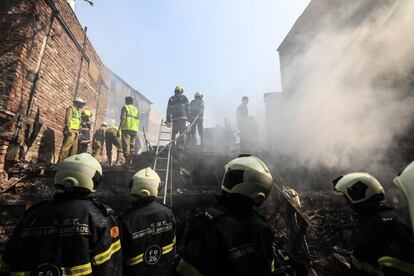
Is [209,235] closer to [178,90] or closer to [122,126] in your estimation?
[122,126]

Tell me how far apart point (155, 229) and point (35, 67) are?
611 cm

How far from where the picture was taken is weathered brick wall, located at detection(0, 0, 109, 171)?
5.63m

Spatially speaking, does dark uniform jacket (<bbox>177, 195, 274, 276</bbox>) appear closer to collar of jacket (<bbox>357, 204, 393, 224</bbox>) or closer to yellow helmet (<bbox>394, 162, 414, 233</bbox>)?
yellow helmet (<bbox>394, 162, 414, 233</bbox>)

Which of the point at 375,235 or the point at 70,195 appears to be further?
the point at 375,235

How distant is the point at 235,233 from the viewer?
1.46 metres

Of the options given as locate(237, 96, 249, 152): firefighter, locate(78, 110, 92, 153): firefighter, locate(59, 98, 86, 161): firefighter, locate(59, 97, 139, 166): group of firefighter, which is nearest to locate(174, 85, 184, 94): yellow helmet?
locate(59, 97, 139, 166): group of firefighter

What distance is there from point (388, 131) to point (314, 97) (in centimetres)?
389

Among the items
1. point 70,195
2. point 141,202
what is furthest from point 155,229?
point 70,195

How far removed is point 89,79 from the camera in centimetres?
947

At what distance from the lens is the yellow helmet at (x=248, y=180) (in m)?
1.60

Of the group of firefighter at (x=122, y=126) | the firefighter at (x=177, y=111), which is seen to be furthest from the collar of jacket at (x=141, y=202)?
the firefighter at (x=177, y=111)

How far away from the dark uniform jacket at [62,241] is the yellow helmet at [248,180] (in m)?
1.05

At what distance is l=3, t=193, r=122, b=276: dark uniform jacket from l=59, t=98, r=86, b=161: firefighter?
5269mm

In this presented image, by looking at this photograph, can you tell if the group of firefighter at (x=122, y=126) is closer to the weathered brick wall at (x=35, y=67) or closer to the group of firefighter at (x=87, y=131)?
the group of firefighter at (x=87, y=131)
